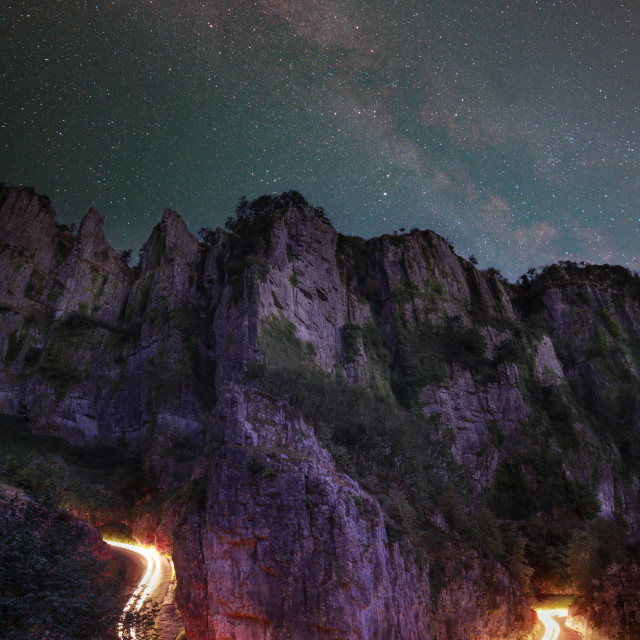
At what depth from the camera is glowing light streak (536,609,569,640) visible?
2883 centimetres

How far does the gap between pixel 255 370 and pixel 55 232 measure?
47.4 m

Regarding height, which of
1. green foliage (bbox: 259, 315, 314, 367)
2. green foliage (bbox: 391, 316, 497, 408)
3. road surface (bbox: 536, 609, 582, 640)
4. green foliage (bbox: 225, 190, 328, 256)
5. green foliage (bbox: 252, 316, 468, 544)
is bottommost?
road surface (bbox: 536, 609, 582, 640)

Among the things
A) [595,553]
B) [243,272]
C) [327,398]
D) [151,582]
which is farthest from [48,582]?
[595,553]

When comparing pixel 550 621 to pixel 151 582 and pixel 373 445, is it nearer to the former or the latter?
pixel 373 445

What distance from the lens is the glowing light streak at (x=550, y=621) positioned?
28.8 m

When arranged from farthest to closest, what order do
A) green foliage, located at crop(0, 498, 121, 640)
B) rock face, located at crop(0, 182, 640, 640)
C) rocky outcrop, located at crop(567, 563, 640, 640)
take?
rocky outcrop, located at crop(567, 563, 640, 640) < rock face, located at crop(0, 182, 640, 640) < green foliage, located at crop(0, 498, 121, 640)

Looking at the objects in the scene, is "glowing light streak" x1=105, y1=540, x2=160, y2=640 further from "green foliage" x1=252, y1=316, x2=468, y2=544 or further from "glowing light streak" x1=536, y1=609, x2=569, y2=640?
"glowing light streak" x1=536, y1=609, x2=569, y2=640

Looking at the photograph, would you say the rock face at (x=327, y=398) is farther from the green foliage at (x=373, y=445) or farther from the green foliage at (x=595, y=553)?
the green foliage at (x=595, y=553)

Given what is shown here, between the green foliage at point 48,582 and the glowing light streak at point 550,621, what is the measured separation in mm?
25947

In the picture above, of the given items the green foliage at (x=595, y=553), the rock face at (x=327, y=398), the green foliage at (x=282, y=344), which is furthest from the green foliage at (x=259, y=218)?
the green foliage at (x=595, y=553)

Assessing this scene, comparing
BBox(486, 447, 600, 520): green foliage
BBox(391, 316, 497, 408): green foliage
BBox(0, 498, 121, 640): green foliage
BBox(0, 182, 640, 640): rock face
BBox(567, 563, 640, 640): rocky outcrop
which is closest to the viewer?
BBox(0, 498, 121, 640): green foliage

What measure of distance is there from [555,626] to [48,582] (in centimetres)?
3093

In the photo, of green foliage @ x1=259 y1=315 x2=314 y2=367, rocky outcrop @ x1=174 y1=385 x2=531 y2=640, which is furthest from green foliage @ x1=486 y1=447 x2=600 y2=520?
rocky outcrop @ x1=174 y1=385 x2=531 y2=640

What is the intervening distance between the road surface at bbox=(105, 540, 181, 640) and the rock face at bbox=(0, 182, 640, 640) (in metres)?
2.83
